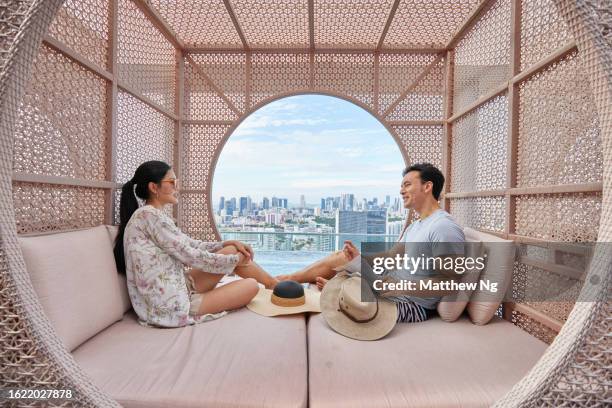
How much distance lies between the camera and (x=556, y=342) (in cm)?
114

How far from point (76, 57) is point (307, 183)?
28.6ft

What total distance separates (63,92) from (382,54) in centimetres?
308

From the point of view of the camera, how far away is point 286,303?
216cm

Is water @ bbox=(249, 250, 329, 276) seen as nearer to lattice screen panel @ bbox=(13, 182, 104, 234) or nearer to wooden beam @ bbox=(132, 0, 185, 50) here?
wooden beam @ bbox=(132, 0, 185, 50)

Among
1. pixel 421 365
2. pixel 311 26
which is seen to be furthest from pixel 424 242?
pixel 311 26

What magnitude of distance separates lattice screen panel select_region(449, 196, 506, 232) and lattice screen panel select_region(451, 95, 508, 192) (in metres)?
0.11

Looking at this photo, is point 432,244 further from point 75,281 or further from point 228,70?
point 228,70

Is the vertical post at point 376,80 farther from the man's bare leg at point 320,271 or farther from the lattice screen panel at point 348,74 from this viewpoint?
the man's bare leg at point 320,271

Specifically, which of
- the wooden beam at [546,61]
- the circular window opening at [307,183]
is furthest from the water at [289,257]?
the wooden beam at [546,61]

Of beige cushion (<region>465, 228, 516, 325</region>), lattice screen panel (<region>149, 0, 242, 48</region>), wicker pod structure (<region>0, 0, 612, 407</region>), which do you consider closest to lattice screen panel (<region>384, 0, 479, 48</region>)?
wicker pod structure (<region>0, 0, 612, 407</region>)

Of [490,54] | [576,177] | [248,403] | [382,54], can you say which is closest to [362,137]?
[382,54]

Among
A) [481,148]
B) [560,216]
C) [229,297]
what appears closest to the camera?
[560,216]

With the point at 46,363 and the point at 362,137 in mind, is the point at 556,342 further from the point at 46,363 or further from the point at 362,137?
the point at 362,137

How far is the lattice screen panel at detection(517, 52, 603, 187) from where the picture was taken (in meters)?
1.56
